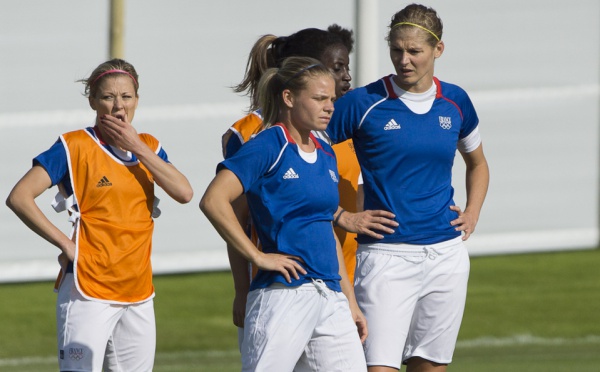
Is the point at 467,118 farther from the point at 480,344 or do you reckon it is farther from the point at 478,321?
the point at 478,321

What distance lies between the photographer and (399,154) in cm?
527

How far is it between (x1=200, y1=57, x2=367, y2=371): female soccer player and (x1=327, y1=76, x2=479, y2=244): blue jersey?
583mm

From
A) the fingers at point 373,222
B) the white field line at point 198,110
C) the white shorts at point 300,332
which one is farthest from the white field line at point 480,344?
the white shorts at point 300,332

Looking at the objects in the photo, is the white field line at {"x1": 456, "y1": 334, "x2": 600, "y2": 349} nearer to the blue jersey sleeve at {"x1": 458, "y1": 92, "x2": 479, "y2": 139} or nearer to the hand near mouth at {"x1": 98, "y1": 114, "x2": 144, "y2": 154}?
the blue jersey sleeve at {"x1": 458, "y1": 92, "x2": 479, "y2": 139}

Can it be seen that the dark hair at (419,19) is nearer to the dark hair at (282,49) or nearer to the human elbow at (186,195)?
the dark hair at (282,49)

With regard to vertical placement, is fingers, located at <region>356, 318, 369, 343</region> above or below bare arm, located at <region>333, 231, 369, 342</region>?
below

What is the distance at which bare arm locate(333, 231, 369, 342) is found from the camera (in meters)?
4.91

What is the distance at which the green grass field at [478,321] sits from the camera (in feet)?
30.2

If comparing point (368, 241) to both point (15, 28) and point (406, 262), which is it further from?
point (15, 28)

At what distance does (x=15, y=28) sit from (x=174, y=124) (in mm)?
2106

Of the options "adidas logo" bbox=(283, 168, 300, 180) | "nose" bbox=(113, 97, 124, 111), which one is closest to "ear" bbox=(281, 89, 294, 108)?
"adidas logo" bbox=(283, 168, 300, 180)

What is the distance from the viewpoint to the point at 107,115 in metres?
5.23

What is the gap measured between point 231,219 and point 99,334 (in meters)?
1.02

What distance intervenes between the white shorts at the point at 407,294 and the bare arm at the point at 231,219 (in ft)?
2.77
